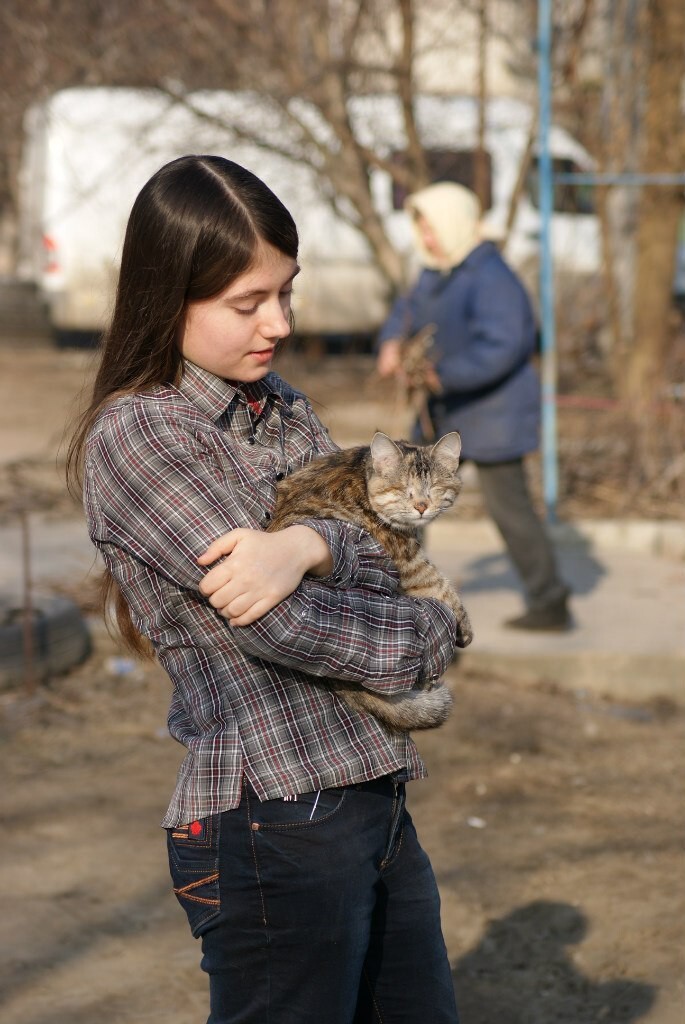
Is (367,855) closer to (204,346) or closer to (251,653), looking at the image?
(251,653)

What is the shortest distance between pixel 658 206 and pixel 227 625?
9010mm

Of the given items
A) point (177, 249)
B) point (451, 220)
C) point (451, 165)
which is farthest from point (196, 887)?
point (451, 165)

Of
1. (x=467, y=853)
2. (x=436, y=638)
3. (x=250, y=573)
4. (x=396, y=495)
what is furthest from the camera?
(x=467, y=853)

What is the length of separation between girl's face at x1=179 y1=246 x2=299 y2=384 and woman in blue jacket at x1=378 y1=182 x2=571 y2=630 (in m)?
3.70

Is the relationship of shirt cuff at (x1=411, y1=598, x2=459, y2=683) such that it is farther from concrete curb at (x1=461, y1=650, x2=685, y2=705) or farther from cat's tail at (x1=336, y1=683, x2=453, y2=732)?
concrete curb at (x1=461, y1=650, x2=685, y2=705)

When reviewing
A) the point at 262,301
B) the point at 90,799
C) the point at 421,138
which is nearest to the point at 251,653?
the point at 262,301

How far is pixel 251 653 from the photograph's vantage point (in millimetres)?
1926

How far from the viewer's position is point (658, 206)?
33.4ft

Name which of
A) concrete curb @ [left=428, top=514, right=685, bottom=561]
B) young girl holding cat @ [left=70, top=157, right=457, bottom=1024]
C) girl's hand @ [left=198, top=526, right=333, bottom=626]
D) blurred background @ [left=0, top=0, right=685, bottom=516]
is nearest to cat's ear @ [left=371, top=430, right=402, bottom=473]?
young girl holding cat @ [left=70, top=157, right=457, bottom=1024]

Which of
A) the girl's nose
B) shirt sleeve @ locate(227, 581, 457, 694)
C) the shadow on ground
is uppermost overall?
the girl's nose

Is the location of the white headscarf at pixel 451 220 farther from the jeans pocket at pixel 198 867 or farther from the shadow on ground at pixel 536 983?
the jeans pocket at pixel 198 867

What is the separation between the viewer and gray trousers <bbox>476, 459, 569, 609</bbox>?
600cm

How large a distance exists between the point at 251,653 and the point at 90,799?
118 inches

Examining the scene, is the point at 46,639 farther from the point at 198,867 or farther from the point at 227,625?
the point at 227,625
